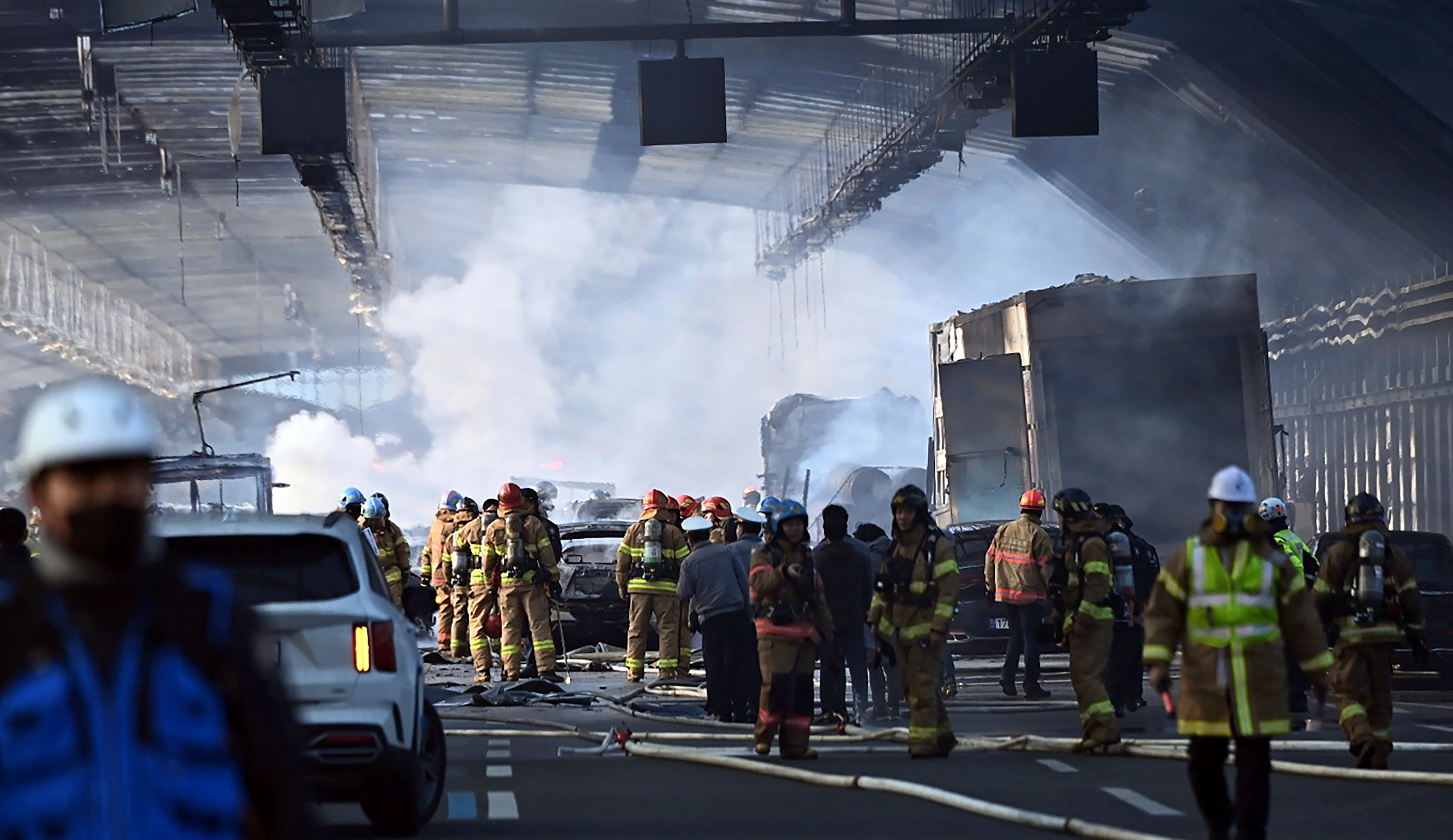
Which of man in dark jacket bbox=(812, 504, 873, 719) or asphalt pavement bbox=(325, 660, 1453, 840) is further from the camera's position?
man in dark jacket bbox=(812, 504, 873, 719)

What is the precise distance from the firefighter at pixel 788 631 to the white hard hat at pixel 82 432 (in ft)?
30.5

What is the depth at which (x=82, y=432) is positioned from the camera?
10.3ft

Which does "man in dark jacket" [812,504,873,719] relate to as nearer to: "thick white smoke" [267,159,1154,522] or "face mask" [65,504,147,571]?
"face mask" [65,504,147,571]

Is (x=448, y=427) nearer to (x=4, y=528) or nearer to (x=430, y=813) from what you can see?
(x=4, y=528)

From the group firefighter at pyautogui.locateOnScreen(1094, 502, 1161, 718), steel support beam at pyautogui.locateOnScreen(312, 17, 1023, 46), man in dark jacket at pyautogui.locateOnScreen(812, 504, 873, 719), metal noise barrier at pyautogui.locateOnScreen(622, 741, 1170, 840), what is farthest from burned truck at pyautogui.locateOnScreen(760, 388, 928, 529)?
metal noise barrier at pyautogui.locateOnScreen(622, 741, 1170, 840)

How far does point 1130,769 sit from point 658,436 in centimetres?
5011

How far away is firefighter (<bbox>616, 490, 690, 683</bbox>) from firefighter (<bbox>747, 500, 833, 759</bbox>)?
7149mm

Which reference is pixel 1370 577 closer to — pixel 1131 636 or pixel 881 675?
pixel 1131 636

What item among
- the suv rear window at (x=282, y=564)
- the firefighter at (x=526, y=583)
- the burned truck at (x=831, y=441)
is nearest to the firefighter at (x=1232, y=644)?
the suv rear window at (x=282, y=564)

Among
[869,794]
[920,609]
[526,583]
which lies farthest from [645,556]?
[869,794]

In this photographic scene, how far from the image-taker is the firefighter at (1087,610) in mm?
12430

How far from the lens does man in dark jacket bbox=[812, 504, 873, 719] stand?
15.1 meters

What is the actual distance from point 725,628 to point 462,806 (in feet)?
17.8

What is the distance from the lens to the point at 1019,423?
2277cm
